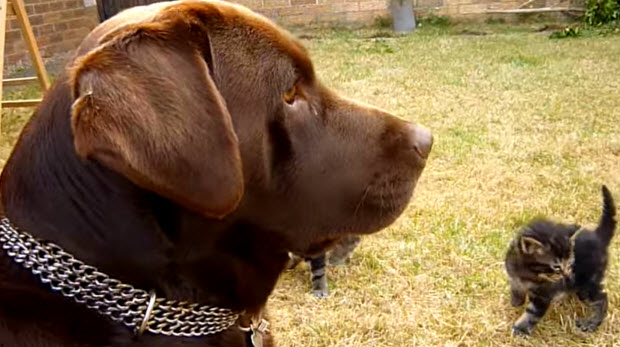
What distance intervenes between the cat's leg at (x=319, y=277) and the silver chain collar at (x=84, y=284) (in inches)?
66.9

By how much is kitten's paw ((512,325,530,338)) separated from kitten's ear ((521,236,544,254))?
294 millimetres

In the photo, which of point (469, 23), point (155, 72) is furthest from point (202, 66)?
point (469, 23)

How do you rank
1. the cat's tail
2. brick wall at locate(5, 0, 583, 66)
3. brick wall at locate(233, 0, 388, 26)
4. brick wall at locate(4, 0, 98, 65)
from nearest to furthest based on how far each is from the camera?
the cat's tail → brick wall at locate(4, 0, 98, 65) → brick wall at locate(5, 0, 583, 66) → brick wall at locate(233, 0, 388, 26)

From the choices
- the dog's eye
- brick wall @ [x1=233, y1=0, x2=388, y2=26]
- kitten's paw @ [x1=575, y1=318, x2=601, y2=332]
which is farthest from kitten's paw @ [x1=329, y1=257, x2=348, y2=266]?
brick wall @ [x1=233, y1=0, x2=388, y2=26]

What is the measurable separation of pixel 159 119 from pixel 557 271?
209cm

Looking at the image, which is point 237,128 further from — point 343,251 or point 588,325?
point 588,325

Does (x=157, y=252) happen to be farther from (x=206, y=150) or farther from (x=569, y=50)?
(x=569, y=50)

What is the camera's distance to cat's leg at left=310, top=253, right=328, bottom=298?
123 inches

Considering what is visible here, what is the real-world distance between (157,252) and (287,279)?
197 cm

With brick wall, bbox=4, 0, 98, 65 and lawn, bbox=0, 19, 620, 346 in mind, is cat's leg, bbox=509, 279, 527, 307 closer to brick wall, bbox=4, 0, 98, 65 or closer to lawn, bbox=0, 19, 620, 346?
lawn, bbox=0, 19, 620, 346

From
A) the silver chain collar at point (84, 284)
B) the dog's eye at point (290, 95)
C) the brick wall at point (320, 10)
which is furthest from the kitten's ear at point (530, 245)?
the brick wall at point (320, 10)

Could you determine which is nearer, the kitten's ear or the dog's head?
the dog's head

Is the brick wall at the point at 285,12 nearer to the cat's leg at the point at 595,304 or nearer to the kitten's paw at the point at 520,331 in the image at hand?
the kitten's paw at the point at 520,331

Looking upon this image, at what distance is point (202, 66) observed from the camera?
1329 mm
